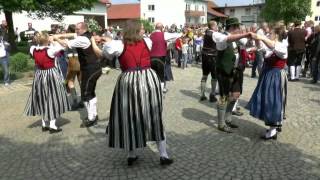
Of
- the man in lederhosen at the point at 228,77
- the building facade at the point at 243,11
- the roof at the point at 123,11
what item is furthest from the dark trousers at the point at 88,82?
the building facade at the point at 243,11

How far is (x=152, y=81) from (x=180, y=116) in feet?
9.44

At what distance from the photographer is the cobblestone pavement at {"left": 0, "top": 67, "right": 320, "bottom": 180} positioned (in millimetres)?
4777

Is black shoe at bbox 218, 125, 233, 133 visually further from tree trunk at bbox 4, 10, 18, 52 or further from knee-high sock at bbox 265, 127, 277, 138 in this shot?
tree trunk at bbox 4, 10, 18, 52

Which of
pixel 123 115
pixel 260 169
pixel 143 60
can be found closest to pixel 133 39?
pixel 143 60

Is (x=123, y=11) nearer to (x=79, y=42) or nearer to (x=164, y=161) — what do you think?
(x=79, y=42)

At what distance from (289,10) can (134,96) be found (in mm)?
51141

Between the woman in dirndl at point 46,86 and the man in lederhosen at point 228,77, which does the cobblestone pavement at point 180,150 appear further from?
the woman in dirndl at point 46,86

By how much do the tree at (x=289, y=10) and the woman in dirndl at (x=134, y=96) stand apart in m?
48.2

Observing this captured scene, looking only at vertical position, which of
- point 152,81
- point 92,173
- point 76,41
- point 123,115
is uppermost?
point 76,41

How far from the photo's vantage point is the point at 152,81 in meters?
4.76

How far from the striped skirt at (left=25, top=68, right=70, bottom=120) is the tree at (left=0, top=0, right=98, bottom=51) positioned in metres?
12.7

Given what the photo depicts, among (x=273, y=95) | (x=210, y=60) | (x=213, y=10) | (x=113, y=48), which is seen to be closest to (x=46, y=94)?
(x=113, y=48)

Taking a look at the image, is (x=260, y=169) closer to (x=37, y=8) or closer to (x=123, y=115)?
(x=123, y=115)

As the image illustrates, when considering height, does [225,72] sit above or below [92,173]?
above
